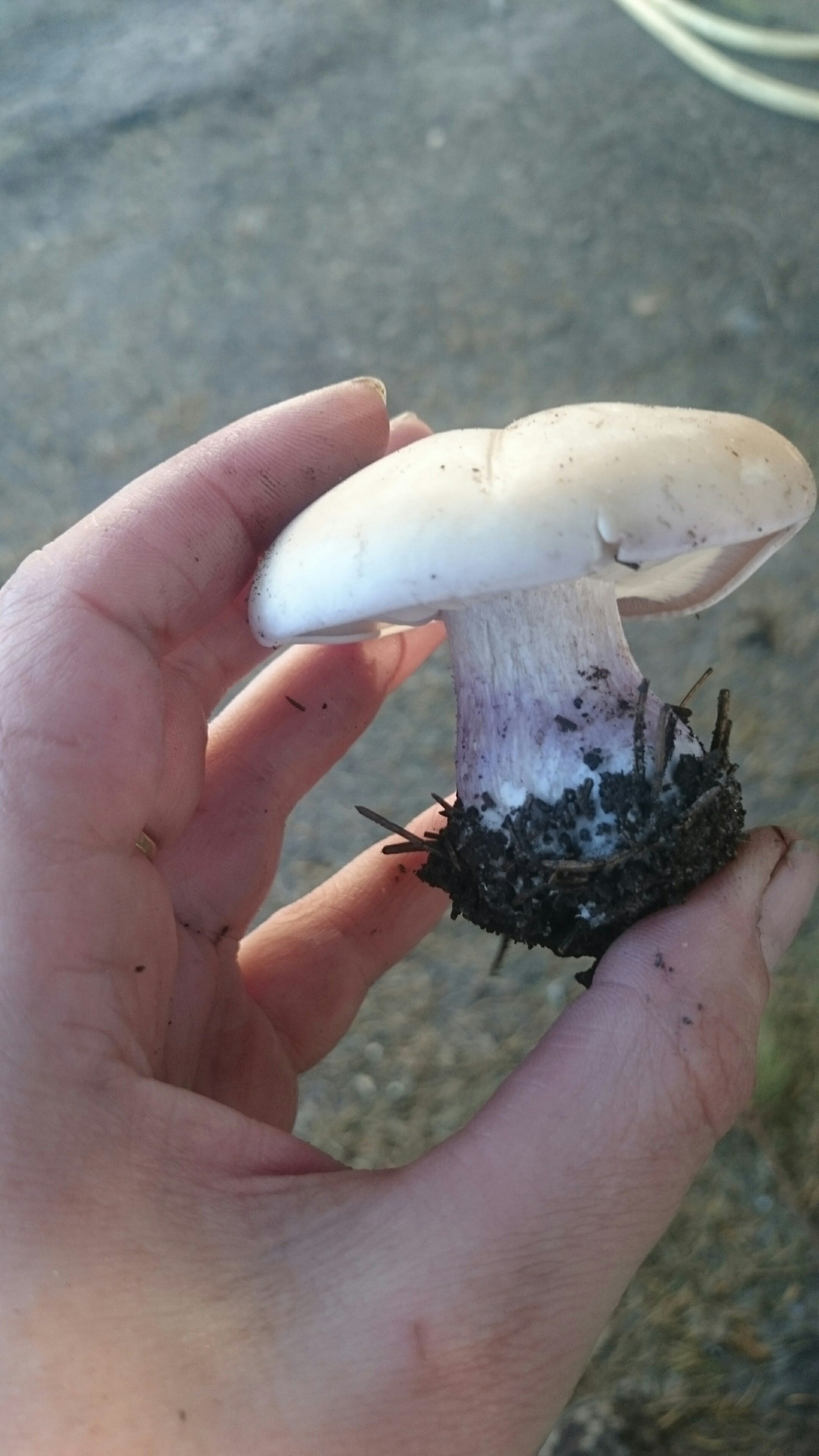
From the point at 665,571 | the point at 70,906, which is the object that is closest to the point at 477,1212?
the point at 70,906

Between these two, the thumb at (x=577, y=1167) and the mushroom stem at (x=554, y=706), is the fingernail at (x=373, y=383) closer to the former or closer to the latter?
the mushroom stem at (x=554, y=706)

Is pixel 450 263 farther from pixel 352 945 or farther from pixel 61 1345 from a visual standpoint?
pixel 61 1345

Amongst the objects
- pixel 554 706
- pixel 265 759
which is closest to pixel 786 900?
pixel 554 706

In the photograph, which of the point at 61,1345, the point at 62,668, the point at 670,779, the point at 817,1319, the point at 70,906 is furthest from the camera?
the point at 817,1319

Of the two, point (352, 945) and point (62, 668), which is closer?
point (62, 668)

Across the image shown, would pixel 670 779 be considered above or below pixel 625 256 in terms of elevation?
above

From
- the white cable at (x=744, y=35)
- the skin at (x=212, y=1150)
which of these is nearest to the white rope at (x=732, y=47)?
the white cable at (x=744, y=35)
